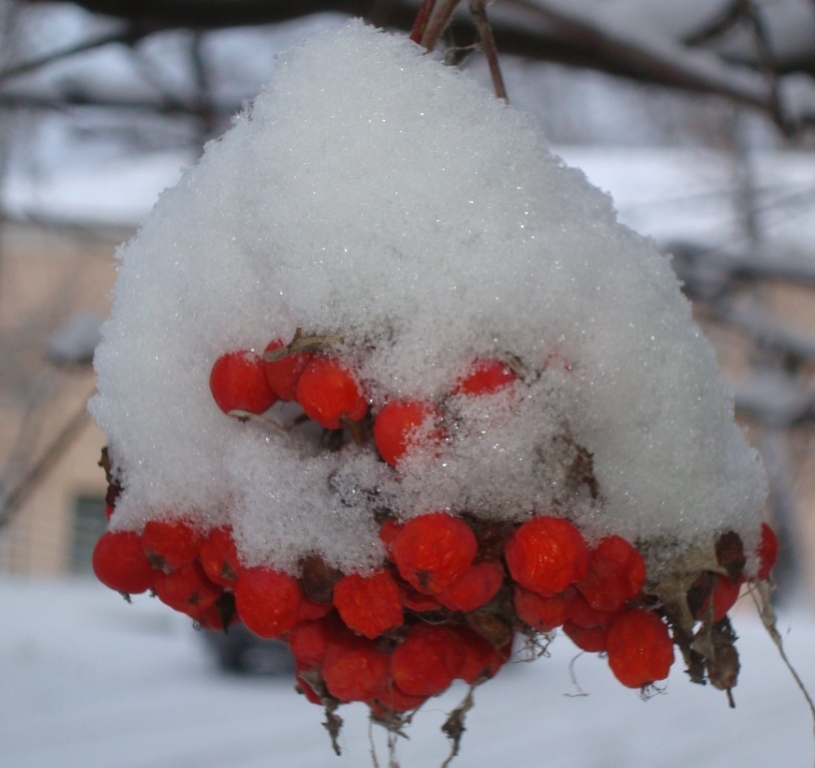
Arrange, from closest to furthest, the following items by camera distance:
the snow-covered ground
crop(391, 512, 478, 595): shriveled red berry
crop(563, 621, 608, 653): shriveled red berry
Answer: crop(391, 512, 478, 595): shriveled red berry
crop(563, 621, 608, 653): shriveled red berry
the snow-covered ground

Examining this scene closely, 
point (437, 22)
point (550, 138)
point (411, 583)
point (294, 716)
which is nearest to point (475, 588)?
point (411, 583)

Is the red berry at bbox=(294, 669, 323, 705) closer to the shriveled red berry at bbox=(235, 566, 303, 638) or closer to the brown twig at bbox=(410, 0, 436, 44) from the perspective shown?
the shriveled red berry at bbox=(235, 566, 303, 638)

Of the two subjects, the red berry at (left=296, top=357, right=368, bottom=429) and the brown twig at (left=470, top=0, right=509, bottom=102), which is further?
the brown twig at (left=470, top=0, right=509, bottom=102)

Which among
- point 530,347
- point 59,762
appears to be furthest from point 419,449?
point 59,762

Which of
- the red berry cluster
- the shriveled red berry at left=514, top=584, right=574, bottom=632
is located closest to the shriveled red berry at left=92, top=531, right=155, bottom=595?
the red berry cluster

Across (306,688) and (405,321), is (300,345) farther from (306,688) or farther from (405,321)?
(306,688)

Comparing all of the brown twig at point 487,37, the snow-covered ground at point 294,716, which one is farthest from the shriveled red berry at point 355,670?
the snow-covered ground at point 294,716
